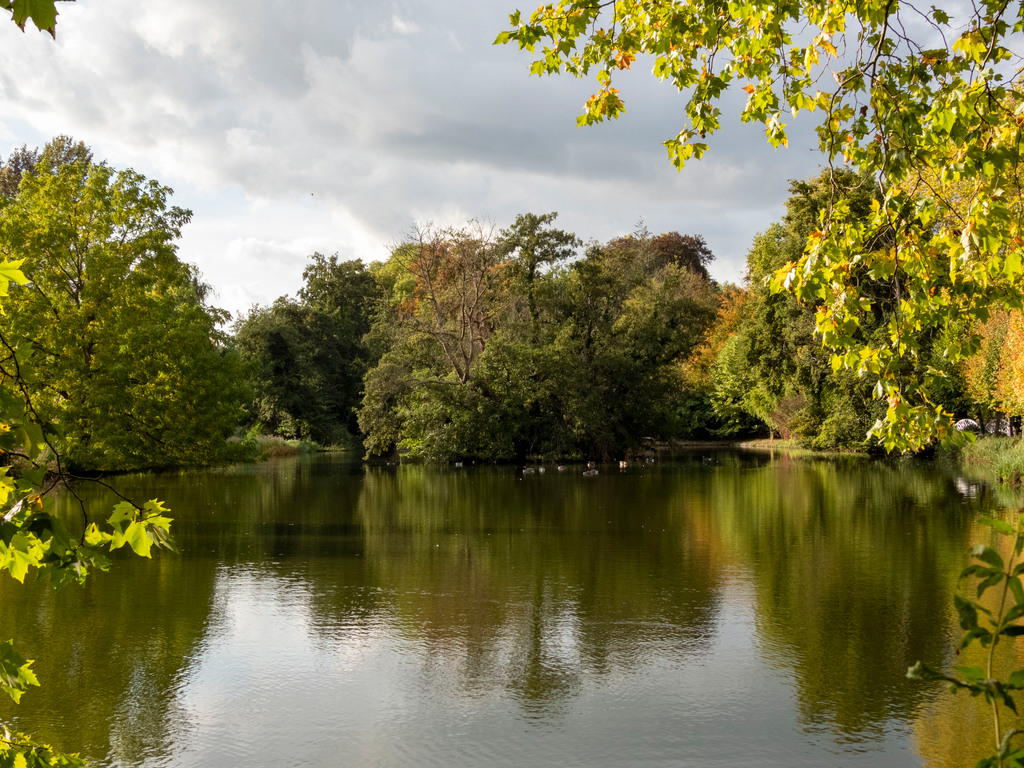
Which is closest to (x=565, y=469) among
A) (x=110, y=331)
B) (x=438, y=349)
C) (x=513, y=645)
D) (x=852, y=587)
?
(x=438, y=349)

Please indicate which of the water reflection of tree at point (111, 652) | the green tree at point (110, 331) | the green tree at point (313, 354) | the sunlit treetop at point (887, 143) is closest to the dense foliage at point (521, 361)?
the green tree at point (110, 331)

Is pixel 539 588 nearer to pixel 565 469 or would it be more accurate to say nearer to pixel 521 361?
pixel 565 469

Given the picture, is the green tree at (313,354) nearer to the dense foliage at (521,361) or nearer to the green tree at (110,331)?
the dense foliage at (521,361)

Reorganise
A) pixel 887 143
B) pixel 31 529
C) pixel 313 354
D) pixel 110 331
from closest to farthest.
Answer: pixel 31 529
pixel 887 143
pixel 110 331
pixel 313 354

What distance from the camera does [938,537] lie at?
13156 millimetres

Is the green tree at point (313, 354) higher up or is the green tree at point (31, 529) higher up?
the green tree at point (313, 354)

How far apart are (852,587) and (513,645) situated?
439 centimetres

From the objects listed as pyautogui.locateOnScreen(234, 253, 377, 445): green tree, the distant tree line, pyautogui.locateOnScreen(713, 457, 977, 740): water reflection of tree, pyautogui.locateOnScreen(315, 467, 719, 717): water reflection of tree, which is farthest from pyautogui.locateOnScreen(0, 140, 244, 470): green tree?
pyautogui.locateOnScreen(234, 253, 377, 445): green tree

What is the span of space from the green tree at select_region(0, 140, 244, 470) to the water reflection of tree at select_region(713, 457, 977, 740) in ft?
46.4

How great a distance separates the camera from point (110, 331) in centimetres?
2289

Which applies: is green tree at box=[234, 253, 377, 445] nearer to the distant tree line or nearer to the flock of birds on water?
the distant tree line

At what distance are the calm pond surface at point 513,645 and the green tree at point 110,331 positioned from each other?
8.35 metres

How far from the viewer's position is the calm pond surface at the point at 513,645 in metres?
5.47

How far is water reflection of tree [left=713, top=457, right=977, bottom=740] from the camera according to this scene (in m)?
6.34
